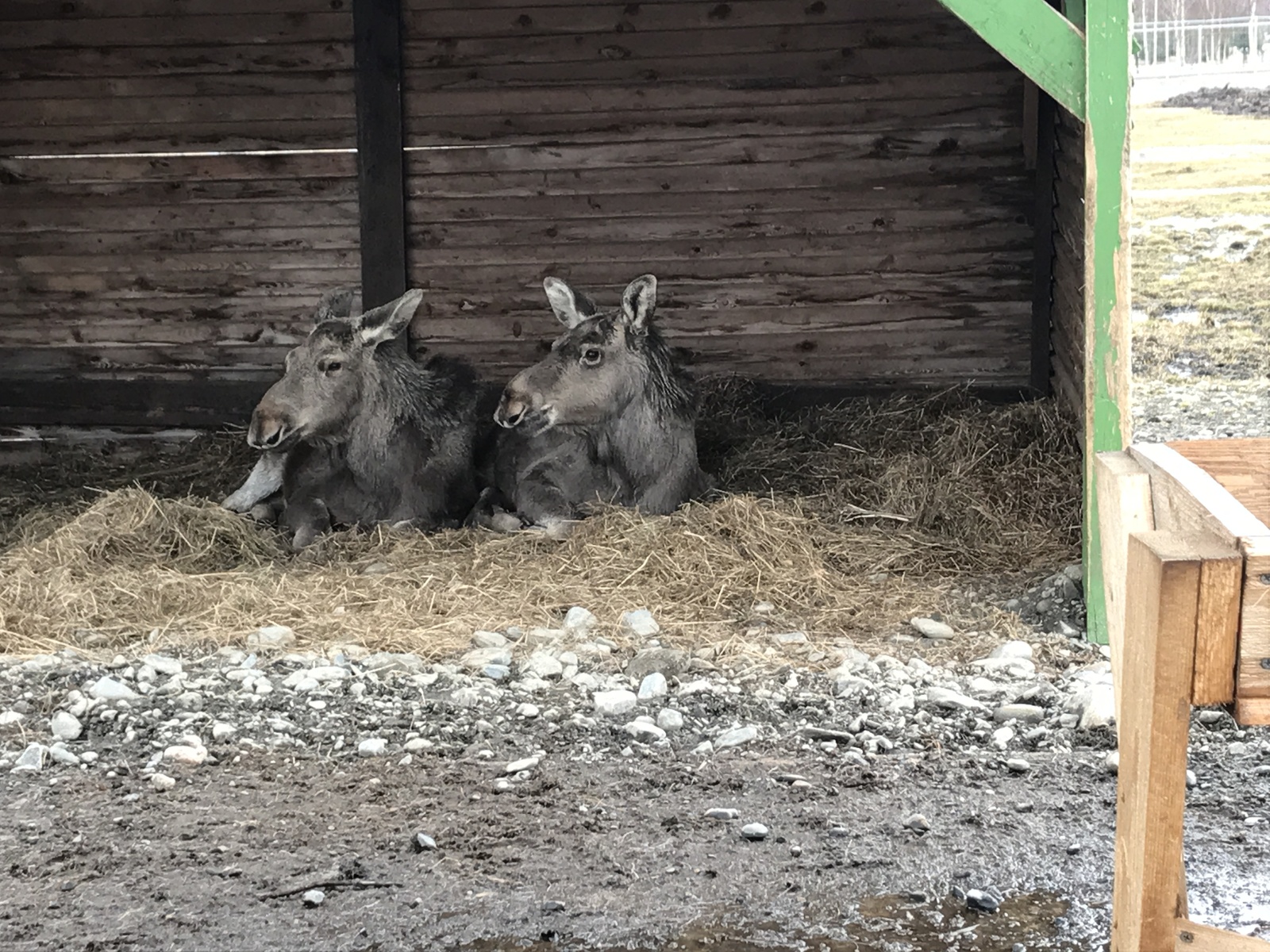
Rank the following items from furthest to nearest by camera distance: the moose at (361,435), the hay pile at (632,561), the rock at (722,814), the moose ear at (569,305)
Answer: the moose ear at (569,305)
the moose at (361,435)
the hay pile at (632,561)
the rock at (722,814)

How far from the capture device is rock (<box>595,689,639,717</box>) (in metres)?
5.30

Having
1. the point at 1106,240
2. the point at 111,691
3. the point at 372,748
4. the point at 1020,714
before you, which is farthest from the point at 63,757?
the point at 1106,240

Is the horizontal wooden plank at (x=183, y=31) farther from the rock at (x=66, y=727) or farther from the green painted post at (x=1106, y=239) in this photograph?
the rock at (x=66, y=727)

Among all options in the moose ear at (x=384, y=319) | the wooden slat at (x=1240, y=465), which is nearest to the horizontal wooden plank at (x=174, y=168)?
the moose ear at (x=384, y=319)

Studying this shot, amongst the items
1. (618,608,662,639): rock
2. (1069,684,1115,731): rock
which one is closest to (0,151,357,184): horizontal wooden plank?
(618,608,662,639): rock

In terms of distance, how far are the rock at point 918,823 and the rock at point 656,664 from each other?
148 cm

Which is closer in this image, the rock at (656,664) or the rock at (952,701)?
the rock at (952,701)

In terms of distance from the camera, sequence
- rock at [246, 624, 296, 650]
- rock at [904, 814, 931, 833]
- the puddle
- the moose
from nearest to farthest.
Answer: the puddle, rock at [904, 814, 931, 833], rock at [246, 624, 296, 650], the moose

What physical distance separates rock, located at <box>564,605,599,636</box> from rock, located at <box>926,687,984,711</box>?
1560mm

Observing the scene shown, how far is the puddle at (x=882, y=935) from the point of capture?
3.67 m

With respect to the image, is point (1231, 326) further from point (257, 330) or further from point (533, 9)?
point (257, 330)

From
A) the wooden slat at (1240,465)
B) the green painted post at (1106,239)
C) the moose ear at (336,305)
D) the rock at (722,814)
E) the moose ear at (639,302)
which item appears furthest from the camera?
the moose ear at (336,305)

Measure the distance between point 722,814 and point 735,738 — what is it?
0.62 meters

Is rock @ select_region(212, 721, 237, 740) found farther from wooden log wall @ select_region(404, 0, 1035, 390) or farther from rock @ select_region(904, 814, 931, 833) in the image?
wooden log wall @ select_region(404, 0, 1035, 390)
